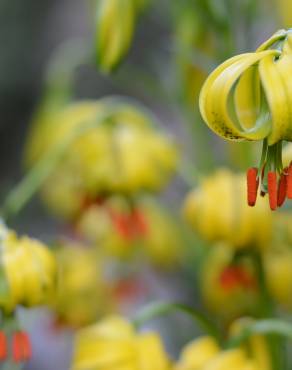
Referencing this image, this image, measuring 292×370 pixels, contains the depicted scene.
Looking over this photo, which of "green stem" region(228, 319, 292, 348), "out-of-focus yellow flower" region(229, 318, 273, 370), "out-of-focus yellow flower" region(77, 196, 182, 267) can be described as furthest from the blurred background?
"green stem" region(228, 319, 292, 348)

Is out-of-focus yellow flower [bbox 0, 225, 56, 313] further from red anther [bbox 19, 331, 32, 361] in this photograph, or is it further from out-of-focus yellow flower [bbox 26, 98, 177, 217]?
out-of-focus yellow flower [bbox 26, 98, 177, 217]

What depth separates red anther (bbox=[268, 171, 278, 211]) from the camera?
110cm

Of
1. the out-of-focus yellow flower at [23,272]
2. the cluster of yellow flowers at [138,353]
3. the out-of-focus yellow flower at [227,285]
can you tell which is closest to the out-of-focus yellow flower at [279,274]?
the out-of-focus yellow flower at [227,285]

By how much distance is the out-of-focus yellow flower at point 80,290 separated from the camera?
178cm

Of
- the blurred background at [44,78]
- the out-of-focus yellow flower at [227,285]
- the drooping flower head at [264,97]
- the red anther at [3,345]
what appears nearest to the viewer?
the drooping flower head at [264,97]

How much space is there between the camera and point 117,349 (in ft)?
4.52

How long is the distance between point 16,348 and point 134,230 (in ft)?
1.47

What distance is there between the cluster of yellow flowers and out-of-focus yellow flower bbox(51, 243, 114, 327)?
1.02 ft

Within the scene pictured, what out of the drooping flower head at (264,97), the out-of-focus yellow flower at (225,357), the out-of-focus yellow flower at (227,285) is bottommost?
the out-of-focus yellow flower at (225,357)

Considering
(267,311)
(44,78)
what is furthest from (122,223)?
(44,78)

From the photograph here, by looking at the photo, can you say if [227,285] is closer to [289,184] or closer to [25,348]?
[25,348]

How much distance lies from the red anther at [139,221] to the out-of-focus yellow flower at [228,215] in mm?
194

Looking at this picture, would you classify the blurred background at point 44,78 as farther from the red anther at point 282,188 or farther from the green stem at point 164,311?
the red anther at point 282,188

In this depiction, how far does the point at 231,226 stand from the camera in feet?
4.86
